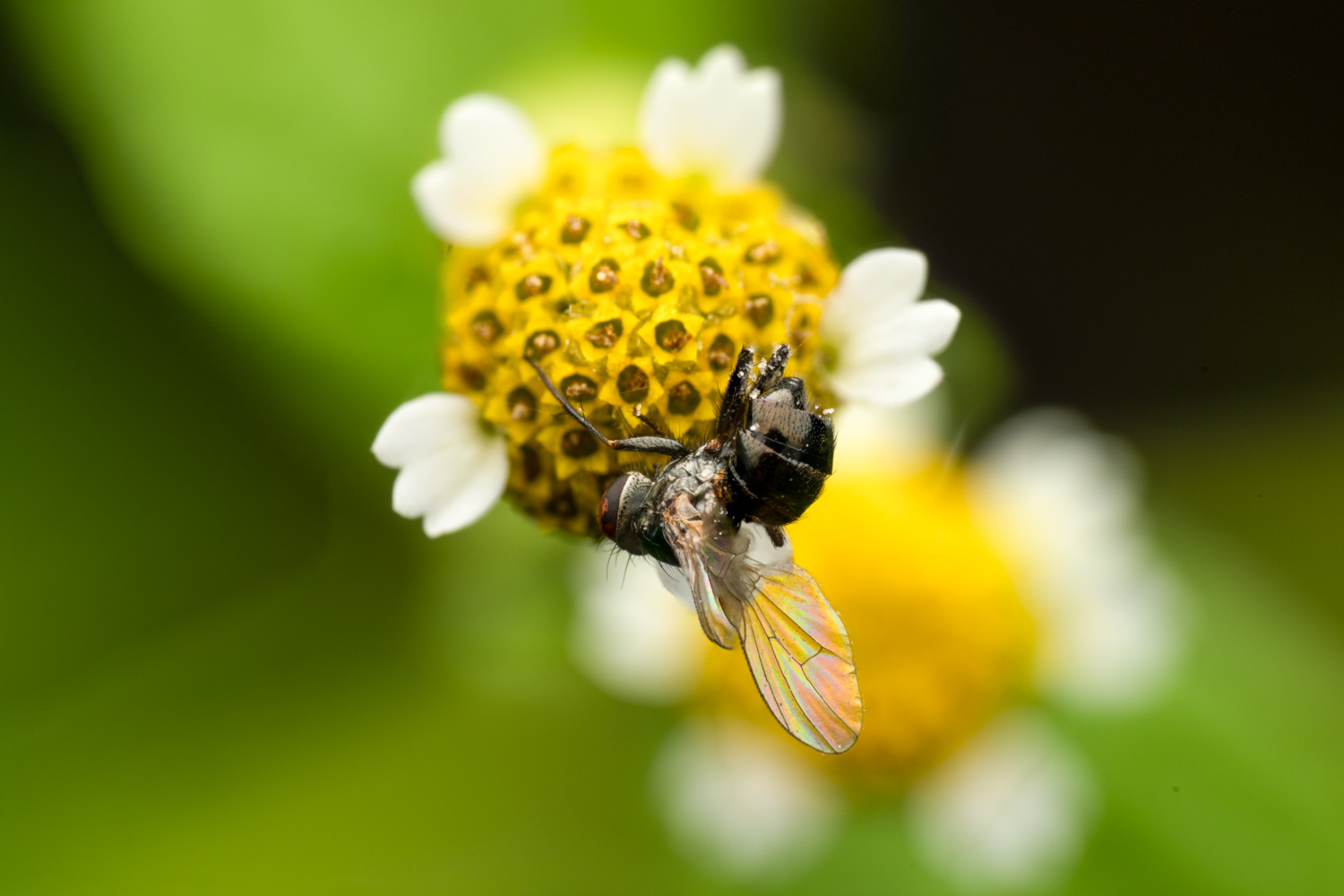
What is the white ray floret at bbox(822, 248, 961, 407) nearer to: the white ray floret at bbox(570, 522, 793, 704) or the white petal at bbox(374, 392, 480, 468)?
the white petal at bbox(374, 392, 480, 468)

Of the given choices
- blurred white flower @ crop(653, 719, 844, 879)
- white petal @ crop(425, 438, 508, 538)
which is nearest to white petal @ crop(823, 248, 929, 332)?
white petal @ crop(425, 438, 508, 538)

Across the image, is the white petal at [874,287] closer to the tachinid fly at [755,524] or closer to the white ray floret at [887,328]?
the white ray floret at [887,328]

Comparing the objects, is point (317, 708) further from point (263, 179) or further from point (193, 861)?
point (263, 179)

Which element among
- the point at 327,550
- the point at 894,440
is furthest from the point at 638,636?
the point at 327,550

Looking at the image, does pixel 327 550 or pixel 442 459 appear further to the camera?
pixel 327 550

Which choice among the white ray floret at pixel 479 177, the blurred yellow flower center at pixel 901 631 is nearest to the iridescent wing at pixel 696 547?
the white ray floret at pixel 479 177

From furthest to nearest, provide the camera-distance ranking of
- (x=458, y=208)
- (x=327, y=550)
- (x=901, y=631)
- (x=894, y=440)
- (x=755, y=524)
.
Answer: (x=327, y=550) < (x=894, y=440) < (x=901, y=631) < (x=458, y=208) < (x=755, y=524)

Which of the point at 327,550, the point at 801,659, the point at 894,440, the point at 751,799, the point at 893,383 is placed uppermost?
the point at 893,383

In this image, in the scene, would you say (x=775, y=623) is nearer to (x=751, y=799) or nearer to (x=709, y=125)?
(x=709, y=125)
